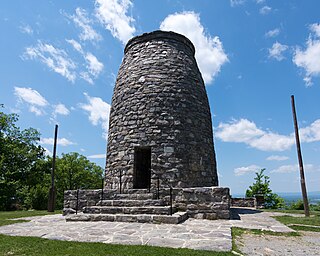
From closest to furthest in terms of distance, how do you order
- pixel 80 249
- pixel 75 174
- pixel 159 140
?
pixel 80 249
pixel 159 140
pixel 75 174

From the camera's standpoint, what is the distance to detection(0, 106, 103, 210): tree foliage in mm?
16734

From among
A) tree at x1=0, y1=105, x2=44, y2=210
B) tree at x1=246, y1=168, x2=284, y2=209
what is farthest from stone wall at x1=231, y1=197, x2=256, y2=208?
tree at x1=0, y1=105, x2=44, y2=210

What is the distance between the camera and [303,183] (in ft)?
28.6

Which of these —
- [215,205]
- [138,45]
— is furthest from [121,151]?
[138,45]

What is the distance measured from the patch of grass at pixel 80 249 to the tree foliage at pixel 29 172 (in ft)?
41.4

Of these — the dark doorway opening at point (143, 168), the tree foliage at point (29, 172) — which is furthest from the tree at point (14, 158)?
the dark doorway opening at point (143, 168)

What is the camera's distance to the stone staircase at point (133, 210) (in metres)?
6.23

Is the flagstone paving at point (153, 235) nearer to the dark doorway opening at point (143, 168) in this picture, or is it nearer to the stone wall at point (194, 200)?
the stone wall at point (194, 200)

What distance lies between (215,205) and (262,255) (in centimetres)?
366

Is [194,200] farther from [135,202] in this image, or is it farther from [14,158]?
[14,158]

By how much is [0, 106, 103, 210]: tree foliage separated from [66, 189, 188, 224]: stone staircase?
9.87m

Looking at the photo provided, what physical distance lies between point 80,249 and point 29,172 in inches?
833

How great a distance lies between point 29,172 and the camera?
22.0 metres

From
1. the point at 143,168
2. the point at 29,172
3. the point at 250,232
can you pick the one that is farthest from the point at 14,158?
the point at 250,232
